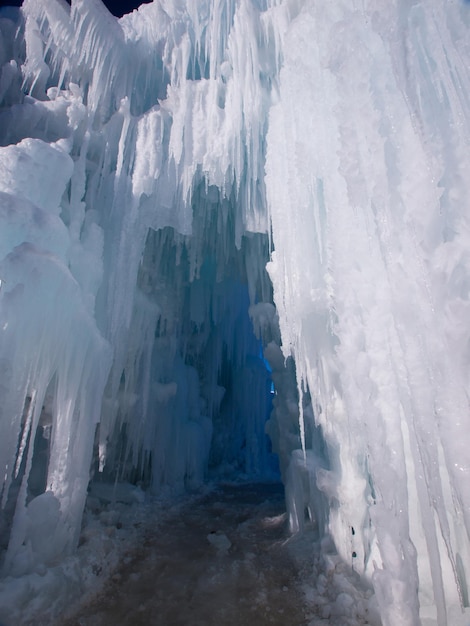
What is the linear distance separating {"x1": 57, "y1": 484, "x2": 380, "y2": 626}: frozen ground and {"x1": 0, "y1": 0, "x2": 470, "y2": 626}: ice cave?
214 mm

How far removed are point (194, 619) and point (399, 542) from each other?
9.13 feet

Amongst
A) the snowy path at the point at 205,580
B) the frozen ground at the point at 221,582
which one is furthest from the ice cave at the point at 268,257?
the snowy path at the point at 205,580

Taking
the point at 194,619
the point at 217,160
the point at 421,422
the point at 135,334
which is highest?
the point at 217,160

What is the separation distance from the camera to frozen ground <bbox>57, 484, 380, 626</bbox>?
421 centimetres

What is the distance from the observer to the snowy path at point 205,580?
4266 millimetres

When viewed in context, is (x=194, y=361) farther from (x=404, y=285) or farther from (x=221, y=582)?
(x=404, y=285)

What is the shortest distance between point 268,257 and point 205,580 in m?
7.49

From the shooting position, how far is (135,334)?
30.6 feet

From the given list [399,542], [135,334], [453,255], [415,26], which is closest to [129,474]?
[135,334]

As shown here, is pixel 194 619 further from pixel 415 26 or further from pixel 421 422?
pixel 415 26

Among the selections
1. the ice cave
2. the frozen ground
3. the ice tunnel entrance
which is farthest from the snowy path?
the ice tunnel entrance

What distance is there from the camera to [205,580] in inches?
202

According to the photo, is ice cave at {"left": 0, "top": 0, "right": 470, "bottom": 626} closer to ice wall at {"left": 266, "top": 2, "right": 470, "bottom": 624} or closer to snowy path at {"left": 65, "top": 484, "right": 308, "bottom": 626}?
ice wall at {"left": 266, "top": 2, "right": 470, "bottom": 624}

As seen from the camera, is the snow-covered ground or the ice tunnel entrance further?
the ice tunnel entrance
